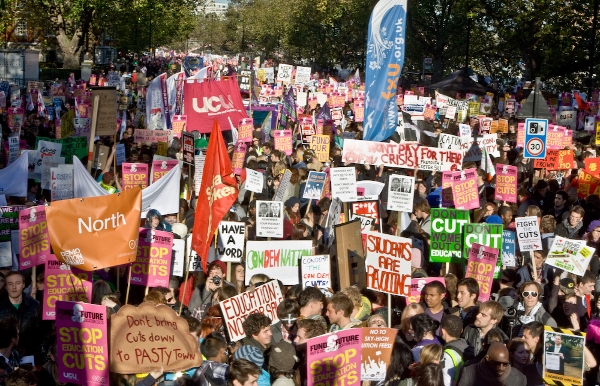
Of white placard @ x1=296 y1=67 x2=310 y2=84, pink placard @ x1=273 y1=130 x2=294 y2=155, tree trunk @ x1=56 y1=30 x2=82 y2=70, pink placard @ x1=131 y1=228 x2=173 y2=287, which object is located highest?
tree trunk @ x1=56 y1=30 x2=82 y2=70

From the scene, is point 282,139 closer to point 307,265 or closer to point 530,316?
point 307,265

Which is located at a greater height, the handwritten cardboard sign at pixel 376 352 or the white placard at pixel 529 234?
the white placard at pixel 529 234

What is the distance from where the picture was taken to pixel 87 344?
7148mm

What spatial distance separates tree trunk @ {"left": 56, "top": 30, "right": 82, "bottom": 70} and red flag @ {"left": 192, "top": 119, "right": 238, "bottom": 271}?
48602 millimetres

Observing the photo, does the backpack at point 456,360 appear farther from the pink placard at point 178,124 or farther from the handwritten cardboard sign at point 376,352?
the pink placard at point 178,124

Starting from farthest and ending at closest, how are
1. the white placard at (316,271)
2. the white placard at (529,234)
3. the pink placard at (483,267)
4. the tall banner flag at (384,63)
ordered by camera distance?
the tall banner flag at (384,63) → the white placard at (529,234) → the white placard at (316,271) → the pink placard at (483,267)

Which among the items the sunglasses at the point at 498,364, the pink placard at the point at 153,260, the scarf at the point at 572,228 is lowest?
the sunglasses at the point at 498,364

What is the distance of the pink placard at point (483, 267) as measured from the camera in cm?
966

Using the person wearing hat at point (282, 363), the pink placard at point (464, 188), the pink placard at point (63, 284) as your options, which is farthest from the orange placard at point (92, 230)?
the pink placard at point (464, 188)

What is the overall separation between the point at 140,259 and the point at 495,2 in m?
36.2

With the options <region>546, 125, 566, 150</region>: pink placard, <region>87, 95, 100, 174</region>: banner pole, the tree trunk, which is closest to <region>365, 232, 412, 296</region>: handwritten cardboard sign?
<region>87, 95, 100, 174</region>: banner pole

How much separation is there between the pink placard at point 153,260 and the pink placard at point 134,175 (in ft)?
13.4

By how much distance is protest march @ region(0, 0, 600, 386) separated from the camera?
281 inches

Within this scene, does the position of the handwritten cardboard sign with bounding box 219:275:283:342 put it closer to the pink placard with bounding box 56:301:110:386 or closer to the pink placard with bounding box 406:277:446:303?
the pink placard with bounding box 56:301:110:386
